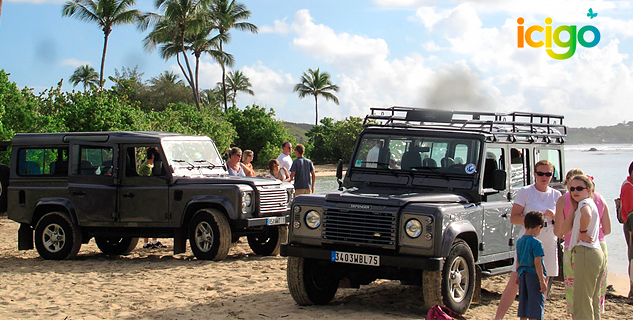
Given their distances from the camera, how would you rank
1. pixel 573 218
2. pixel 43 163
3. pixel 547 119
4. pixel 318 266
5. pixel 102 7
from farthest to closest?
pixel 102 7, pixel 43 163, pixel 547 119, pixel 318 266, pixel 573 218

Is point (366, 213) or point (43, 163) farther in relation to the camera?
point (43, 163)

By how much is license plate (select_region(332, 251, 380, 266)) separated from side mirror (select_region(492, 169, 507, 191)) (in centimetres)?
173

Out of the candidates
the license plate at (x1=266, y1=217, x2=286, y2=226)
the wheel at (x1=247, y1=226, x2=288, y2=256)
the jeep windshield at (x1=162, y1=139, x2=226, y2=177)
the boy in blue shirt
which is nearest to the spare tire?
the jeep windshield at (x1=162, y1=139, x2=226, y2=177)

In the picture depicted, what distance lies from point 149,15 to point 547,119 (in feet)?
167

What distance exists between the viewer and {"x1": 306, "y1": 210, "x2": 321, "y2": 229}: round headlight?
25.0 feet

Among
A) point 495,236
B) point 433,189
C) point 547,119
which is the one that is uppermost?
point 547,119

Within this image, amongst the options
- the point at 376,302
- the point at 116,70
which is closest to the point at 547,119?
the point at 376,302

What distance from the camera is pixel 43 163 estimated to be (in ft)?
40.3

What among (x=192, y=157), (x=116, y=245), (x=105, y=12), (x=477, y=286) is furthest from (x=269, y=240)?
(x=105, y=12)

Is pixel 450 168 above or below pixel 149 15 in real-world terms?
below

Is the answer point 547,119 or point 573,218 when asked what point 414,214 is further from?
Answer: point 547,119

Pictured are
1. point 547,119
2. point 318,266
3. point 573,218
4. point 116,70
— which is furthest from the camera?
point 116,70

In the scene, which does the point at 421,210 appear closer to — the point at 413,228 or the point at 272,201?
the point at 413,228

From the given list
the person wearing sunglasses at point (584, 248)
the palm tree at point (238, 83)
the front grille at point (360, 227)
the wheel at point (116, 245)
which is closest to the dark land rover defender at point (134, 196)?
the wheel at point (116, 245)
